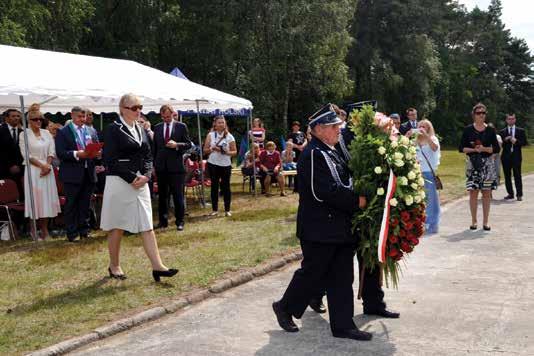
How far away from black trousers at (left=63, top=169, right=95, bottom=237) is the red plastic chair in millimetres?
1045

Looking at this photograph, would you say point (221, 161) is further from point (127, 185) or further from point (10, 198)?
point (127, 185)

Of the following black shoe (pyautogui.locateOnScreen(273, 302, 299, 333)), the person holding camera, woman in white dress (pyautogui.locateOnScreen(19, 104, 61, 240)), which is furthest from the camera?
the person holding camera

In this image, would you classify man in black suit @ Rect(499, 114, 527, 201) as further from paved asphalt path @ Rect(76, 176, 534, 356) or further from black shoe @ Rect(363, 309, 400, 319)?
black shoe @ Rect(363, 309, 400, 319)

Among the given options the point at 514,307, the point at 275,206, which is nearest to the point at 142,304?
the point at 514,307

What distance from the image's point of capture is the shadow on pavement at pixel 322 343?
500 centimetres

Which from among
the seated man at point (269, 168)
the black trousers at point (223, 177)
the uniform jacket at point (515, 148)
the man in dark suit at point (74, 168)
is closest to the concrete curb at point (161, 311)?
the man in dark suit at point (74, 168)

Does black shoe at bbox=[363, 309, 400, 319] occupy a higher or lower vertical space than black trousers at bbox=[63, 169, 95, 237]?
lower

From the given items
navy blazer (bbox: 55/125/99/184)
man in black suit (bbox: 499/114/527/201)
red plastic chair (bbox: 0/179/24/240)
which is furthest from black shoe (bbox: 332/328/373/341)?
man in black suit (bbox: 499/114/527/201)

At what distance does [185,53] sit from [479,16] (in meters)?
55.2

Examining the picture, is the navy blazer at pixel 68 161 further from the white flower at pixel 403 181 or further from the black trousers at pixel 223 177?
the white flower at pixel 403 181

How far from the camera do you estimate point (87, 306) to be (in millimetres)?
6184

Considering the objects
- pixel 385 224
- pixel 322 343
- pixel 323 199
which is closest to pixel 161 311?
pixel 322 343

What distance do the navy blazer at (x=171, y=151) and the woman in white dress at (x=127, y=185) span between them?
3654 mm

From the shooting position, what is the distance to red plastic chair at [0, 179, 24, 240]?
33.6ft
